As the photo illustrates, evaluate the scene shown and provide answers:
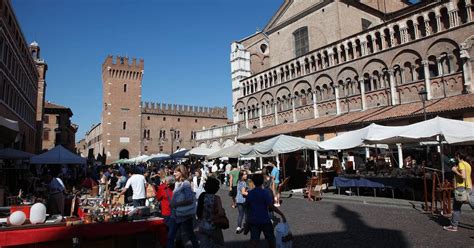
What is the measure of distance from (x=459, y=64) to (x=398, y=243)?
15.5 meters

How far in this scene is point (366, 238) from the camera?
6777mm

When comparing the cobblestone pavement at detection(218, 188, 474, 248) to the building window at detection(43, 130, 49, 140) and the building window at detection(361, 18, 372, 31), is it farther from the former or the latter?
the building window at detection(43, 130, 49, 140)

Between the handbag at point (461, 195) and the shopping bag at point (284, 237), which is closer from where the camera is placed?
the shopping bag at point (284, 237)

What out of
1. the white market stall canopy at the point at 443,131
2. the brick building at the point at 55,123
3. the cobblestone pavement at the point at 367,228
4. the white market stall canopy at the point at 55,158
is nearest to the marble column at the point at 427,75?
the white market stall canopy at the point at 443,131

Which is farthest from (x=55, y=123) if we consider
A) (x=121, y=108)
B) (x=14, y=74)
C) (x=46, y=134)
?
(x=14, y=74)

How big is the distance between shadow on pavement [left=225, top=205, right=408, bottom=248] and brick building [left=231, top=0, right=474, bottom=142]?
11686 mm

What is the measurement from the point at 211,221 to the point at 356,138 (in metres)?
9.98

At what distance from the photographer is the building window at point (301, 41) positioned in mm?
29016

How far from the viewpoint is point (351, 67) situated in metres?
23.4

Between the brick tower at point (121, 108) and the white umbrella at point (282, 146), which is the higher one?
the brick tower at point (121, 108)

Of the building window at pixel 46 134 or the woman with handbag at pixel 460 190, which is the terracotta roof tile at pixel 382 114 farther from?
the building window at pixel 46 134

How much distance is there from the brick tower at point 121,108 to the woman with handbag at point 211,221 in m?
50.6

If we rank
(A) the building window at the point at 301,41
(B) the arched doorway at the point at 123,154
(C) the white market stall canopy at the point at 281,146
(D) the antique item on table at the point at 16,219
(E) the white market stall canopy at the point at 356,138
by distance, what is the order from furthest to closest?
(B) the arched doorway at the point at 123,154 < (A) the building window at the point at 301,41 < (C) the white market stall canopy at the point at 281,146 < (E) the white market stall canopy at the point at 356,138 < (D) the antique item on table at the point at 16,219

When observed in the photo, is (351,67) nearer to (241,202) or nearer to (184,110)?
(241,202)
